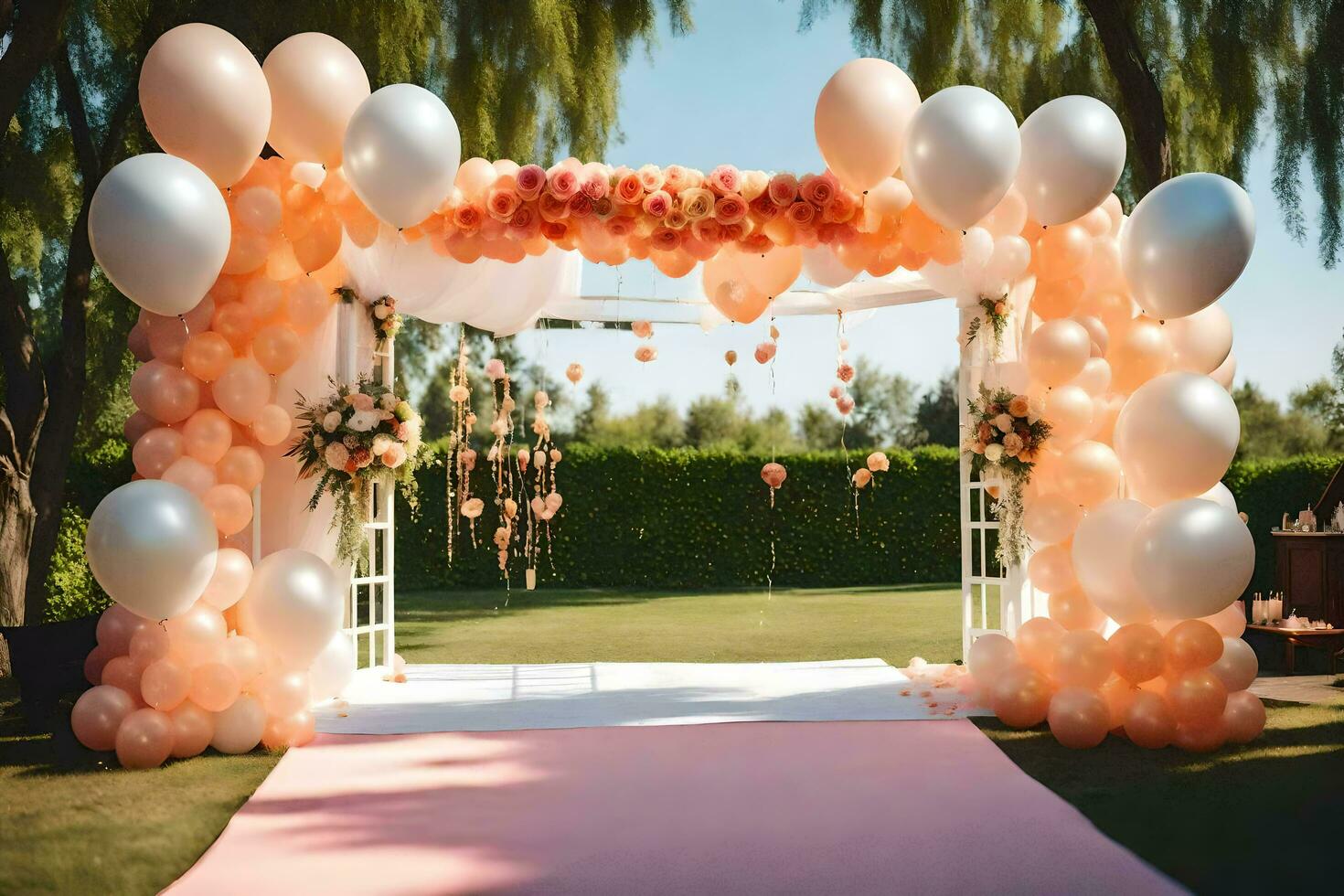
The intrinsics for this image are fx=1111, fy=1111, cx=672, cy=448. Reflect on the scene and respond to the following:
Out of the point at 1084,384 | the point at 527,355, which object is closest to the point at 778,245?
the point at 1084,384

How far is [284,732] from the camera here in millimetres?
4988

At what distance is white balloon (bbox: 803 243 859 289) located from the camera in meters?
5.98

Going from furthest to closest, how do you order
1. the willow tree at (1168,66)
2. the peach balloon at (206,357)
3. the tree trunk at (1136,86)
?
the willow tree at (1168,66) → the tree trunk at (1136,86) → the peach balloon at (206,357)

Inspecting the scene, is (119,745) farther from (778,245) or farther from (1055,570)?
(1055,570)

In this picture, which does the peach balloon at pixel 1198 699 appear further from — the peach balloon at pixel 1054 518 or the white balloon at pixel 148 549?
the white balloon at pixel 148 549

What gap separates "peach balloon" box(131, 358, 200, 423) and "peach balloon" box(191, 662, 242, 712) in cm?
115

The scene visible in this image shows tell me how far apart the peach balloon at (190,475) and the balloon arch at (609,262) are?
37 millimetres

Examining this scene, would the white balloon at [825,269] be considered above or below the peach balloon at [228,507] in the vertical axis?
above

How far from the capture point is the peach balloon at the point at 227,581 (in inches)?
194

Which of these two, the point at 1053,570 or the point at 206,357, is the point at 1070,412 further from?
the point at 206,357

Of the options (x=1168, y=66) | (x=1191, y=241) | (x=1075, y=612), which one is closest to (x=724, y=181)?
(x=1191, y=241)

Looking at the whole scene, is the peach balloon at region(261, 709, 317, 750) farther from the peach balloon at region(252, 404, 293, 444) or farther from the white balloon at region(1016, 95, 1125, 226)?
the white balloon at region(1016, 95, 1125, 226)

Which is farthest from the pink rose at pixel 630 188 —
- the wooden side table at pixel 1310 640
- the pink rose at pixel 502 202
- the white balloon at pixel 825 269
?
the wooden side table at pixel 1310 640

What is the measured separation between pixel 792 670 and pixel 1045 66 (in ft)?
17.2
